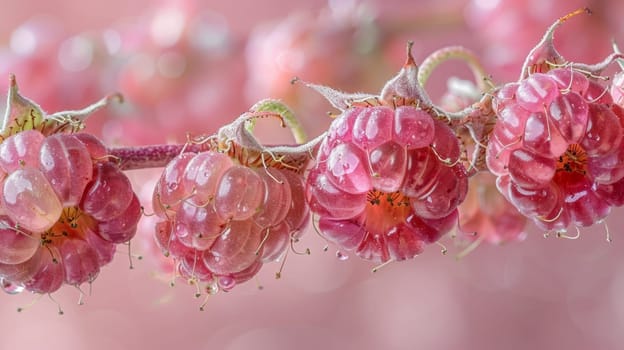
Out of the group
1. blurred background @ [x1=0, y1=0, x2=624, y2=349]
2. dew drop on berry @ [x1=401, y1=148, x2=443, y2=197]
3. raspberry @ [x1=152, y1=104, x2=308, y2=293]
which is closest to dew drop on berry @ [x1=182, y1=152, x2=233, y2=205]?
raspberry @ [x1=152, y1=104, x2=308, y2=293]

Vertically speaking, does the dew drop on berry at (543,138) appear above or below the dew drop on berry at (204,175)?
above

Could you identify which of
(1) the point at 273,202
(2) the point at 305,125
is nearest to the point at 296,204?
(1) the point at 273,202

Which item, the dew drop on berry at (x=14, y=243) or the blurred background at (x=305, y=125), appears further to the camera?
the blurred background at (x=305, y=125)

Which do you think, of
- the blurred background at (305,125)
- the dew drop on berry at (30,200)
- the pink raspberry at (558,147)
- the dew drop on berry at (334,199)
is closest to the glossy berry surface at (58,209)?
the dew drop on berry at (30,200)

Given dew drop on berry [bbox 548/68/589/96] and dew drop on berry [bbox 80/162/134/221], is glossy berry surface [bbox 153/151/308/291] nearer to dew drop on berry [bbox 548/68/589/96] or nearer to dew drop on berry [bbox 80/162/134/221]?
dew drop on berry [bbox 80/162/134/221]

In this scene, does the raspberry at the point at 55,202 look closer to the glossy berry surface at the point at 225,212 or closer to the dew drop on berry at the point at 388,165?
the glossy berry surface at the point at 225,212

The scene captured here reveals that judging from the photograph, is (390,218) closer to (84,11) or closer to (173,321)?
(173,321)

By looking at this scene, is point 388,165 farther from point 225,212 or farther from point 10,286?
point 10,286

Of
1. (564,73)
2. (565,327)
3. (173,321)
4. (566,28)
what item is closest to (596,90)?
(564,73)
